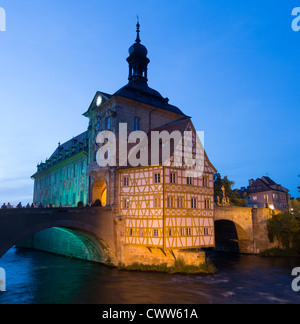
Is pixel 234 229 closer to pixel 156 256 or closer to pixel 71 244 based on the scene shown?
pixel 156 256

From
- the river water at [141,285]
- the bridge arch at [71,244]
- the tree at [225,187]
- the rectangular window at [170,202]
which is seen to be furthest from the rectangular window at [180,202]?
the tree at [225,187]

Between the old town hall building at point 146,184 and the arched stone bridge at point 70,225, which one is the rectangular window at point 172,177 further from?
the arched stone bridge at point 70,225

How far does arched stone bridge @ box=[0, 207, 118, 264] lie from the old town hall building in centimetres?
154

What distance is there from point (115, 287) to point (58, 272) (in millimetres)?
8143

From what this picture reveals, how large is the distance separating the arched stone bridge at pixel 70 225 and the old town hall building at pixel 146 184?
154cm

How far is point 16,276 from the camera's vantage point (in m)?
25.4

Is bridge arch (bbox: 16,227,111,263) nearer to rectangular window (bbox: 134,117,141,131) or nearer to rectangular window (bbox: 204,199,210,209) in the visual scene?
Result: rectangular window (bbox: 204,199,210,209)

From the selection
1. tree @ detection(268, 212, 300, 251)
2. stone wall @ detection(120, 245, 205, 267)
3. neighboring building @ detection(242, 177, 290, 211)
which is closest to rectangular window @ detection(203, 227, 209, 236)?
stone wall @ detection(120, 245, 205, 267)

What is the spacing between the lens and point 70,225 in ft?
82.7

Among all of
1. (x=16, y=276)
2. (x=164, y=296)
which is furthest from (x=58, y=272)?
(x=164, y=296)

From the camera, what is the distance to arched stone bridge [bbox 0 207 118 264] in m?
21.4

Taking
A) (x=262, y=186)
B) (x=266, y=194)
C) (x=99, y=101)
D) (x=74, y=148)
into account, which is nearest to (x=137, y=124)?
(x=99, y=101)

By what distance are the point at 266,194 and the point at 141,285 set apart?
177 ft

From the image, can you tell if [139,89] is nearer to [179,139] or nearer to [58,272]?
[179,139]
